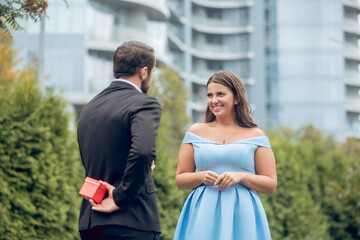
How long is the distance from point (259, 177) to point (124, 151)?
1321mm

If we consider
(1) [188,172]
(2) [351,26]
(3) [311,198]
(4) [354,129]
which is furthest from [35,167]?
(2) [351,26]

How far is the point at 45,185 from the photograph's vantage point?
6910 mm

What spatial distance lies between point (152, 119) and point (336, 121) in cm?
5797

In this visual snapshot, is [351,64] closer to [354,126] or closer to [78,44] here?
[354,126]

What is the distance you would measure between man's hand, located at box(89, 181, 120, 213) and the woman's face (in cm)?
135

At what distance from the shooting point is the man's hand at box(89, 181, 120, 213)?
10.9ft

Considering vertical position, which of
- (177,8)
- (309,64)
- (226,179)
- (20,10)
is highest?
(177,8)

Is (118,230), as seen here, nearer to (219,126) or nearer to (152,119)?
(152,119)

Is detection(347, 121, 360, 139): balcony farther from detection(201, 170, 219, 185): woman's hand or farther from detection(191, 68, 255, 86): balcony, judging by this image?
detection(201, 170, 219, 185): woman's hand

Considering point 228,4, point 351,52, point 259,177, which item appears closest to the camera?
point 259,177

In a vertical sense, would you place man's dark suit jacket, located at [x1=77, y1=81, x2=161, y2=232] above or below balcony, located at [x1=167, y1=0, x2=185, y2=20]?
below

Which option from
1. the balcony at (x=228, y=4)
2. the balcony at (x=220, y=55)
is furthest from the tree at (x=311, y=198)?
the balcony at (x=228, y=4)

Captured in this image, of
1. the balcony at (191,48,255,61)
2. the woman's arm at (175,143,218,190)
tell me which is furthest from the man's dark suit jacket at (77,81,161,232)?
the balcony at (191,48,255,61)

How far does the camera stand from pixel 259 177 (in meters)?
4.17
